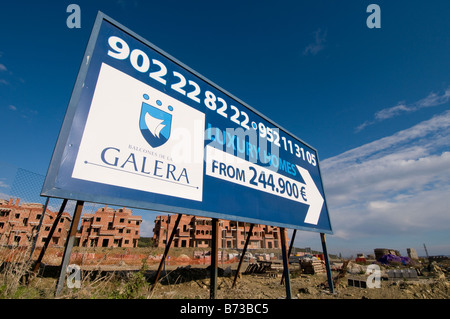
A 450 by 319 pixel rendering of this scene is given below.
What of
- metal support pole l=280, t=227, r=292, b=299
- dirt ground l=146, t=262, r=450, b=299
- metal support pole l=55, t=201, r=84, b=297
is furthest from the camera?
dirt ground l=146, t=262, r=450, b=299

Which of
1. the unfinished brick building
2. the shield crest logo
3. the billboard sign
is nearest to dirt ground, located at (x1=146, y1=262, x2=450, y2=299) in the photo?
the billboard sign

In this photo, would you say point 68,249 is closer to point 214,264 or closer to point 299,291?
point 214,264

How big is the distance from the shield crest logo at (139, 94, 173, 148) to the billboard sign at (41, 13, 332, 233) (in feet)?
0.07

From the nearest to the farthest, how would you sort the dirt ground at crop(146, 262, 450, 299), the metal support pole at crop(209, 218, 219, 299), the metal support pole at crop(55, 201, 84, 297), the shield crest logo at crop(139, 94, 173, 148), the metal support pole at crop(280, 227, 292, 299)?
the metal support pole at crop(55, 201, 84, 297)
the shield crest logo at crop(139, 94, 173, 148)
the metal support pole at crop(209, 218, 219, 299)
the metal support pole at crop(280, 227, 292, 299)
the dirt ground at crop(146, 262, 450, 299)

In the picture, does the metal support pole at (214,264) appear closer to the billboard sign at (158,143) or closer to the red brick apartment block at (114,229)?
the billboard sign at (158,143)

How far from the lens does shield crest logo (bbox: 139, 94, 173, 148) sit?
14.0 feet

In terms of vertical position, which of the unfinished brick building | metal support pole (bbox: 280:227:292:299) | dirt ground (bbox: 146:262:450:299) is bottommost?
dirt ground (bbox: 146:262:450:299)

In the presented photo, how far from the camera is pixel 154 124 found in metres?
4.45

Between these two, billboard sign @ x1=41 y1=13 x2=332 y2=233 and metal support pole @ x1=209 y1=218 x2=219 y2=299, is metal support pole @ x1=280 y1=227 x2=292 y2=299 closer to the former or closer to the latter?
billboard sign @ x1=41 y1=13 x2=332 y2=233

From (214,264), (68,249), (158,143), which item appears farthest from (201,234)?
(68,249)

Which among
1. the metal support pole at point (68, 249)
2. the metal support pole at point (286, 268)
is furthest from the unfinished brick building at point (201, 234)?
the metal support pole at point (68, 249)

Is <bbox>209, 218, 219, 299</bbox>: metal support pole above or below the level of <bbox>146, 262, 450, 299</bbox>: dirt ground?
above
